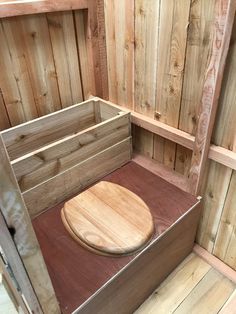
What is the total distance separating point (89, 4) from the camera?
3.87 ft

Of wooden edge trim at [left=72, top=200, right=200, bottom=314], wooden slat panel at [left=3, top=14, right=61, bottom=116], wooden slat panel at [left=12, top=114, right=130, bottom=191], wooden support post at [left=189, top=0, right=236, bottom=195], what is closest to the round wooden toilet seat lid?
wooden edge trim at [left=72, top=200, right=200, bottom=314]

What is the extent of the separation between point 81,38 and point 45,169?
710 millimetres

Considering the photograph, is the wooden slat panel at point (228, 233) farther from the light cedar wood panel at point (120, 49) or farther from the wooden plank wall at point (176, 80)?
the light cedar wood panel at point (120, 49)

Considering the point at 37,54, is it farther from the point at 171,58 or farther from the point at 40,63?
the point at 171,58

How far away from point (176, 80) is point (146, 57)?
186 millimetres

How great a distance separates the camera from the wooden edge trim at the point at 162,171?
1.26m

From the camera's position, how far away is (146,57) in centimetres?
114

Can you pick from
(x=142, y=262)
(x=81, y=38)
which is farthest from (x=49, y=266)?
(x=81, y=38)

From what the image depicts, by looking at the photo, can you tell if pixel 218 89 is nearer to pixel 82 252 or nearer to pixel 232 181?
pixel 232 181

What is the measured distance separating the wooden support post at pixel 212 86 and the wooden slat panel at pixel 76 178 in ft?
1.26

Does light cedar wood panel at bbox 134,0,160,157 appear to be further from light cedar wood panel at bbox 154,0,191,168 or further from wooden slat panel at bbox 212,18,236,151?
wooden slat panel at bbox 212,18,236,151

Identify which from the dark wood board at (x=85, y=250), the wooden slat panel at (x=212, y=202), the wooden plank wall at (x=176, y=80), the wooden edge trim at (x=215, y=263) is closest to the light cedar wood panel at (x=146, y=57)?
the wooden plank wall at (x=176, y=80)

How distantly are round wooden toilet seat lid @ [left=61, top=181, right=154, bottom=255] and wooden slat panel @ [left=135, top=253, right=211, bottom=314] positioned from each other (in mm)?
446

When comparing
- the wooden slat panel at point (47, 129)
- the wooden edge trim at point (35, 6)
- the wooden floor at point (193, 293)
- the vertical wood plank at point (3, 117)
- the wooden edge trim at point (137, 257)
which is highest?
the wooden edge trim at point (35, 6)
